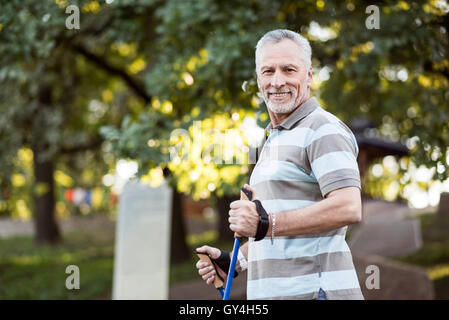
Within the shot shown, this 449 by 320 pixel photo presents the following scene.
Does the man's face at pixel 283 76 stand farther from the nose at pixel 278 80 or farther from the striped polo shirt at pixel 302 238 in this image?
the striped polo shirt at pixel 302 238

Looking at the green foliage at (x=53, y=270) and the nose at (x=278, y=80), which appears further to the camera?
the green foliage at (x=53, y=270)

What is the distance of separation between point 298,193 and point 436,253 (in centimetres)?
1062

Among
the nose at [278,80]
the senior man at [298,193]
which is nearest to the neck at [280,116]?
the senior man at [298,193]

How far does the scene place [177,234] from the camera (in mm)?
12492

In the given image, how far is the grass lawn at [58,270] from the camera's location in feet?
A: 31.1

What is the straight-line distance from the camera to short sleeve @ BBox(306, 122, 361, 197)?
5.67 feet

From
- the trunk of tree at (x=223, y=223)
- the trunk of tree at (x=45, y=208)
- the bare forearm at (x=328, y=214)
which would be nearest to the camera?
the bare forearm at (x=328, y=214)

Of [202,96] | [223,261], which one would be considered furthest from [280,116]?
[202,96]

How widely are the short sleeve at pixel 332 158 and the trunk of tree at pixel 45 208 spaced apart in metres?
14.0

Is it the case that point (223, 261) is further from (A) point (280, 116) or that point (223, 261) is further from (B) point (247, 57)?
(B) point (247, 57)

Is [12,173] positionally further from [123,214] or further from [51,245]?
[51,245]

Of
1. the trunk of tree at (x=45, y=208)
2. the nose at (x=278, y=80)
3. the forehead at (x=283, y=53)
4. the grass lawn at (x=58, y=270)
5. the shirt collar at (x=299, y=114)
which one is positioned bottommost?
the grass lawn at (x=58, y=270)
